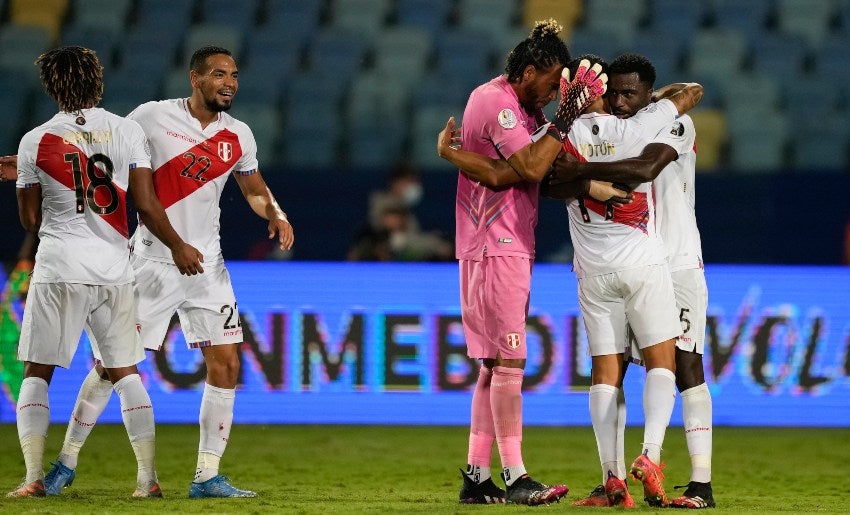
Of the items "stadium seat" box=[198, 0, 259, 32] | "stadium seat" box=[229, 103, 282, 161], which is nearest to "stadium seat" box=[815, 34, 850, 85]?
"stadium seat" box=[229, 103, 282, 161]

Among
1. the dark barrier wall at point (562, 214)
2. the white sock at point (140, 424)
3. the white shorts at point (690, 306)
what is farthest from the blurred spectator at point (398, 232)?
the white shorts at point (690, 306)

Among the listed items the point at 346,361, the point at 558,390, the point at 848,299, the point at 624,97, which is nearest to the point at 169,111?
the point at 624,97

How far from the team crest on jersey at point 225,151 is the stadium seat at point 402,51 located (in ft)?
24.6

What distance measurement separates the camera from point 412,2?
14.9 m

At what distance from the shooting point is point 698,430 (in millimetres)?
5980

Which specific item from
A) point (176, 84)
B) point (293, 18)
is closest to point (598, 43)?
point (293, 18)

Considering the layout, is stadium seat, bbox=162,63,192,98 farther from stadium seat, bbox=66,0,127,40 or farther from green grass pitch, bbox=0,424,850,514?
green grass pitch, bbox=0,424,850,514

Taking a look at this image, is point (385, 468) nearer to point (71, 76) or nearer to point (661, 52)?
point (71, 76)

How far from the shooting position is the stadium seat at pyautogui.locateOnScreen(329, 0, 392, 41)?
1448cm

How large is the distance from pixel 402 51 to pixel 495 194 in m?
8.24

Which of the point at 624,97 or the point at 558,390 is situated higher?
the point at 624,97

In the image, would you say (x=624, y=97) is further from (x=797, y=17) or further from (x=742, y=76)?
(x=797, y=17)

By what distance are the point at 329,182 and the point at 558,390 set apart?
9.38ft

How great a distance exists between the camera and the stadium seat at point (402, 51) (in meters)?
14.0
